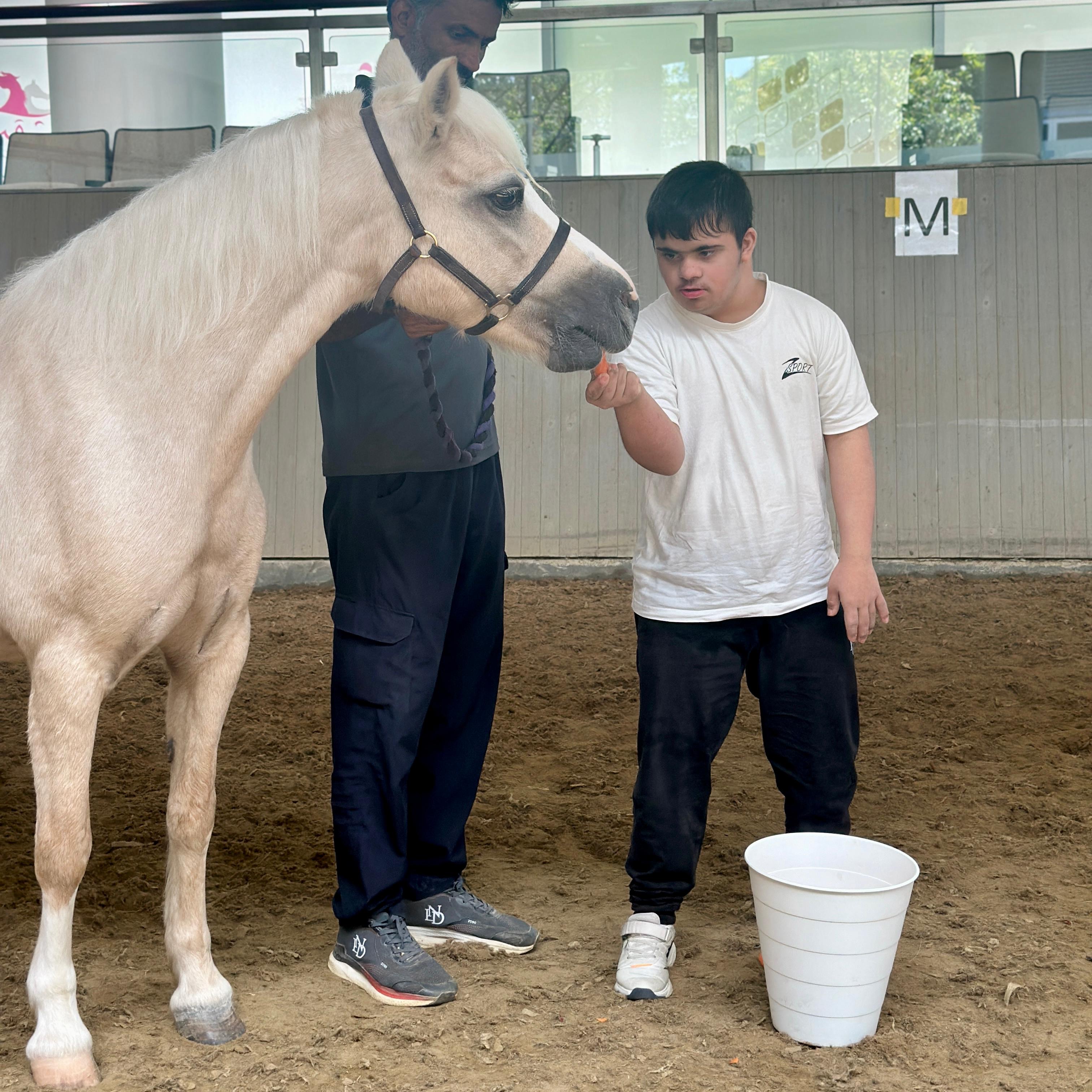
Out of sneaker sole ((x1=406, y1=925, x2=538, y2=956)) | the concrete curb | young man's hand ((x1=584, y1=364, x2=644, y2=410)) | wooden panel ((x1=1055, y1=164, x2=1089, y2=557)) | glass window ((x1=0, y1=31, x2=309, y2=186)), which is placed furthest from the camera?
glass window ((x1=0, y1=31, x2=309, y2=186))

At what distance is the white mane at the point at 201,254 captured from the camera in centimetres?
167

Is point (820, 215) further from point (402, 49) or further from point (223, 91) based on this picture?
point (402, 49)

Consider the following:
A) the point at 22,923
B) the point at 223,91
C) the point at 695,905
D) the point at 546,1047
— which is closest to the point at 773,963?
the point at 546,1047

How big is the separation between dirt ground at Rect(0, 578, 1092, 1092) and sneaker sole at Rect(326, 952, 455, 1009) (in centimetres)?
2

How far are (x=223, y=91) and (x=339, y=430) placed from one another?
5.08 metres

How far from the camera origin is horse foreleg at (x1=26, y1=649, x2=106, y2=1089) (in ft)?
5.37

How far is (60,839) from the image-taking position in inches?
65.9

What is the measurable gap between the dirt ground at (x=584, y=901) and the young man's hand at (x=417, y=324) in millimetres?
1144

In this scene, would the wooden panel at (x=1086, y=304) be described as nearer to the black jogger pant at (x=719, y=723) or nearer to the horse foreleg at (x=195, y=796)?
the black jogger pant at (x=719, y=723)

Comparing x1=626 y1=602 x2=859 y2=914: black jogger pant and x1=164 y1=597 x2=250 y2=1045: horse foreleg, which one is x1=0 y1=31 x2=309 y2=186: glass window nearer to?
x1=164 y1=597 x2=250 y2=1045: horse foreleg

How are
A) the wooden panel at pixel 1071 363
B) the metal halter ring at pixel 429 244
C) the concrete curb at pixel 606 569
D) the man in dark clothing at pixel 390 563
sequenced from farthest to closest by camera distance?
the wooden panel at pixel 1071 363, the concrete curb at pixel 606 569, the man in dark clothing at pixel 390 563, the metal halter ring at pixel 429 244

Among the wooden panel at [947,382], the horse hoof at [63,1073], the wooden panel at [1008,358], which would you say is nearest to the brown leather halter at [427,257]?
the horse hoof at [63,1073]

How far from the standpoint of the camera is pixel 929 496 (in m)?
6.06

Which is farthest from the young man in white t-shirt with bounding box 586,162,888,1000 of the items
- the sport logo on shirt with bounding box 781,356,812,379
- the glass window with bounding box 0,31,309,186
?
the glass window with bounding box 0,31,309,186
